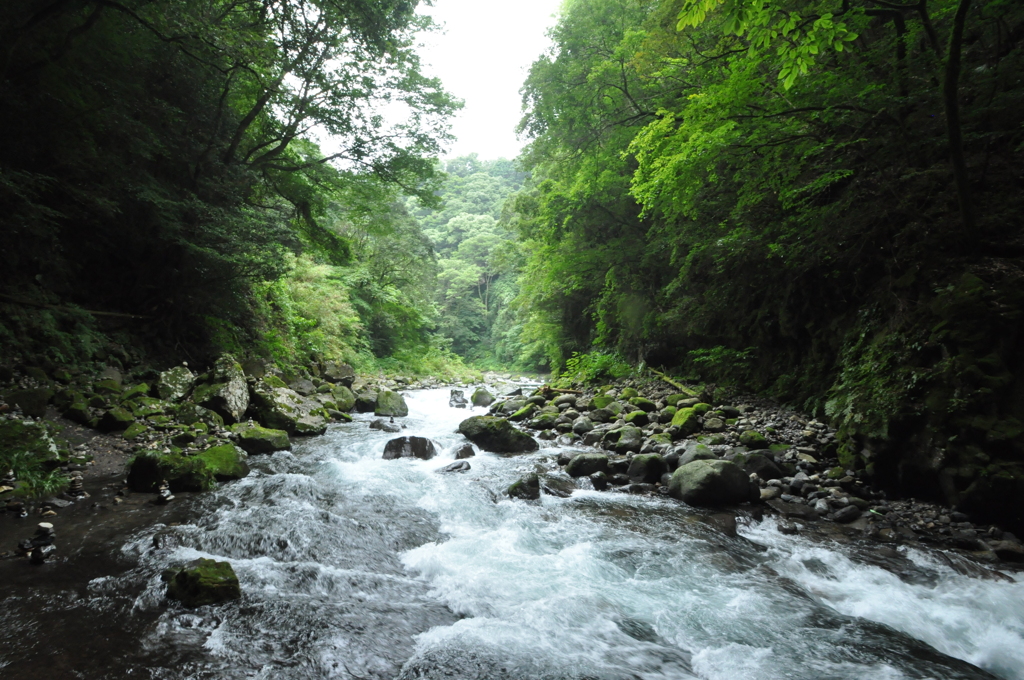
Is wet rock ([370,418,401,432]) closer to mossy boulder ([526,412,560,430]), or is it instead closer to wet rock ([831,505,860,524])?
mossy boulder ([526,412,560,430])

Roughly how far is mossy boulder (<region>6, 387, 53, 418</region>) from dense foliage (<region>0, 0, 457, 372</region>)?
42.5 inches

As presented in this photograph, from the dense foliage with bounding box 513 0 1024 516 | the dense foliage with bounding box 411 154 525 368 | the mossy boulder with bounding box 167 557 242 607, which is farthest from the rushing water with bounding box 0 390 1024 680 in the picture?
the dense foliage with bounding box 411 154 525 368

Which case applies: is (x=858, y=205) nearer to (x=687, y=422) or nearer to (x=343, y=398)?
(x=687, y=422)

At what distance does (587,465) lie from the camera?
6230 millimetres

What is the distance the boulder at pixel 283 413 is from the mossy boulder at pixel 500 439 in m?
3.09

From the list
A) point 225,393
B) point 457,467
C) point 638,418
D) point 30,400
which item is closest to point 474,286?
point 638,418

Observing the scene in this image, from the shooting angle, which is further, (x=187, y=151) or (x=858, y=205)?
(x=187, y=151)

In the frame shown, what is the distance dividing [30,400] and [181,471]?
221cm

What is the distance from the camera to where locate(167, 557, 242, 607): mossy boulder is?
289cm

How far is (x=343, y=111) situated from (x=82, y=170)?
5.67 metres

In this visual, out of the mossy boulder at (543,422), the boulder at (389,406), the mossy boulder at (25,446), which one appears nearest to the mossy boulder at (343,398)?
the boulder at (389,406)

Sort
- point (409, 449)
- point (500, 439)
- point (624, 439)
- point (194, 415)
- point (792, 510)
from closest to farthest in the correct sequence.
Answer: point (792, 510), point (194, 415), point (409, 449), point (624, 439), point (500, 439)

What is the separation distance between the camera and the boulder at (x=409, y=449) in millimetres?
6963

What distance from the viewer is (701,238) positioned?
8.34 m
